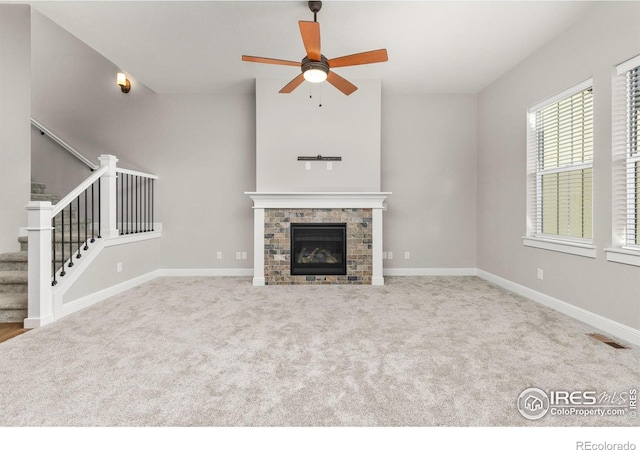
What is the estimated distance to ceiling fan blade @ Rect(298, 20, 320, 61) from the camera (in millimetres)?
2180

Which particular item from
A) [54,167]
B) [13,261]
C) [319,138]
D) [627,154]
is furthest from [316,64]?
[54,167]

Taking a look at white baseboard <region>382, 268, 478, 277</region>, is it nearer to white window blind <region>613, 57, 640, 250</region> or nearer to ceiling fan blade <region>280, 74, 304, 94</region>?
white window blind <region>613, 57, 640, 250</region>

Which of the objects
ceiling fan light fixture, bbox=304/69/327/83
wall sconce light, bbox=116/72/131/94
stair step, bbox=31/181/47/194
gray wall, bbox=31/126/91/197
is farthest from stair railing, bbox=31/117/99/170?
ceiling fan light fixture, bbox=304/69/327/83

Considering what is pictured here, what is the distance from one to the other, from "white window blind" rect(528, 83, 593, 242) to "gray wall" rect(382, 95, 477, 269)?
1231 millimetres

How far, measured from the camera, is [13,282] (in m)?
3.06

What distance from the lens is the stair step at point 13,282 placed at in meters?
3.04

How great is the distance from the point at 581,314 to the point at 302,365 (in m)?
2.73

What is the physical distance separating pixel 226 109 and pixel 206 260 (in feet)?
8.23

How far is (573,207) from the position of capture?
10.4 ft

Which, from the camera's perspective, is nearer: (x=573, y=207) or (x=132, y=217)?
(x=573, y=207)

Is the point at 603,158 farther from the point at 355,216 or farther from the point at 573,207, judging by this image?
the point at 355,216
